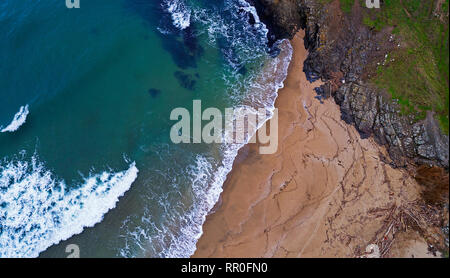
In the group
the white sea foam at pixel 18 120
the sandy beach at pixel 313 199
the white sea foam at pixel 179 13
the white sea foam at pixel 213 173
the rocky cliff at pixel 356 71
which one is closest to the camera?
the sandy beach at pixel 313 199

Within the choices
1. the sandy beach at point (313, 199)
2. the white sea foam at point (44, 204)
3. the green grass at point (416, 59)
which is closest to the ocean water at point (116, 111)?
the white sea foam at point (44, 204)

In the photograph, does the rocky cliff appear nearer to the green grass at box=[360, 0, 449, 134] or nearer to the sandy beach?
the green grass at box=[360, 0, 449, 134]

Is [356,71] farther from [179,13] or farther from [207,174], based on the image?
[179,13]

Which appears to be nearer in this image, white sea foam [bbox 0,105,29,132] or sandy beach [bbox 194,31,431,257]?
sandy beach [bbox 194,31,431,257]

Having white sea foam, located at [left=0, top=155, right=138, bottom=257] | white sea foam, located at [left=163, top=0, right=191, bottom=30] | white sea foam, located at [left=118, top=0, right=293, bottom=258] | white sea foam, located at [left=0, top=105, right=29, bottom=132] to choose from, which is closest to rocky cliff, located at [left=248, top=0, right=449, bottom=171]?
white sea foam, located at [left=118, top=0, right=293, bottom=258]

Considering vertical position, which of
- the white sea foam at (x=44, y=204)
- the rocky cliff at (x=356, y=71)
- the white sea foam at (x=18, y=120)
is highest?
the rocky cliff at (x=356, y=71)

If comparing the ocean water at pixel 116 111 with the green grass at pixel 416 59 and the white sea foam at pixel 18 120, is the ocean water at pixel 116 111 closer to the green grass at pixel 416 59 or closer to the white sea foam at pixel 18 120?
the white sea foam at pixel 18 120
